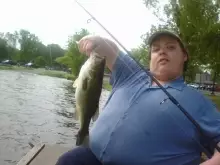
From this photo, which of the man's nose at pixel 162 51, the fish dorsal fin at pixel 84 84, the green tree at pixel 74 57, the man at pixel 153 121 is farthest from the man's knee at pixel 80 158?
the green tree at pixel 74 57

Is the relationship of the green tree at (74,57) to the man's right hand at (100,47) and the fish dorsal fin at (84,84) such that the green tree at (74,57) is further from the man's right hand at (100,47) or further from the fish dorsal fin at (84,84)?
the fish dorsal fin at (84,84)

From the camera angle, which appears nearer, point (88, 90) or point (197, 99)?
point (197, 99)

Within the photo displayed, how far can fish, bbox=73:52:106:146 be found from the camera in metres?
3.38

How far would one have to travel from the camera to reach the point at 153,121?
306 centimetres

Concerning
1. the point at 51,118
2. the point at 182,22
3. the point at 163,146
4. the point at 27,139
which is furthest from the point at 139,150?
the point at 182,22

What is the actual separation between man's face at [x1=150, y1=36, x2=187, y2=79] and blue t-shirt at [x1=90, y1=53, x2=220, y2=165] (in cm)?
20

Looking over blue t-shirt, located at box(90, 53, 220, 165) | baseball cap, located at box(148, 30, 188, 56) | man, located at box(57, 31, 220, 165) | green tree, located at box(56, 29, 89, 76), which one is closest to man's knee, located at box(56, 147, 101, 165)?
man, located at box(57, 31, 220, 165)

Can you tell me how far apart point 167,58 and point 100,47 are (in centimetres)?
71

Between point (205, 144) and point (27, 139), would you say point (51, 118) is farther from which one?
point (205, 144)

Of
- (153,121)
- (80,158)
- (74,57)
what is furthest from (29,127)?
(74,57)

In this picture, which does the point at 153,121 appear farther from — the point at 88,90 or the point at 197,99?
the point at 88,90

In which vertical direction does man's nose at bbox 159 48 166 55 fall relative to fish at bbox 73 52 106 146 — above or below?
above

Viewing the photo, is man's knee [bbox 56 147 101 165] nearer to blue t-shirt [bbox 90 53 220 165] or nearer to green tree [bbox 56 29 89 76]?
blue t-shirt [bbox 90 53 220 165]

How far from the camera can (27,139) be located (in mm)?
11516
